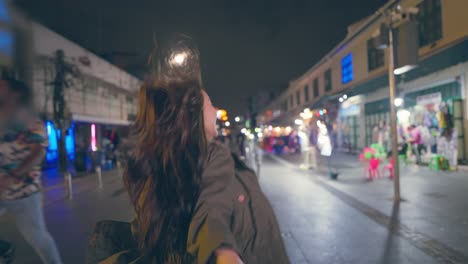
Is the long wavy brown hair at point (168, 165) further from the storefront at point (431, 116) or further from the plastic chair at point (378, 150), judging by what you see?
the storefront at point (431, 116)

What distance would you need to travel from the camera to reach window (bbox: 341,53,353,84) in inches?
1008

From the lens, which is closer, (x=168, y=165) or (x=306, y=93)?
(x=168, y=165)

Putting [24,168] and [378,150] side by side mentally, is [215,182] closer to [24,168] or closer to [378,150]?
[24,168]

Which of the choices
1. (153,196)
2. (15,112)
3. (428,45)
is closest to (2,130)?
(15,112)

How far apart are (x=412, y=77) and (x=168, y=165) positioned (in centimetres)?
1672

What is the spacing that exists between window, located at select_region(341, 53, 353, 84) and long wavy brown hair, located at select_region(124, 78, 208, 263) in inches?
1011

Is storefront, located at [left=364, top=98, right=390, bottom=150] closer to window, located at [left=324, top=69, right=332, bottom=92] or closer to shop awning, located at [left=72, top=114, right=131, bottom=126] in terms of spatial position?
window, located at [left=324, top=69, right=332, bottom=92]

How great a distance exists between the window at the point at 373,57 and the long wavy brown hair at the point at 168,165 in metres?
20.9

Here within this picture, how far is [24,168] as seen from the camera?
3234 mm

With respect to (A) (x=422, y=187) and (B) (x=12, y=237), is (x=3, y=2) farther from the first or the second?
(A) (x=422, y=187)

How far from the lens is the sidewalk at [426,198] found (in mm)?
5617

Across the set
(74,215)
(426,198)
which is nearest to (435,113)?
(426,198)

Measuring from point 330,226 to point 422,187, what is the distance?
189 inches

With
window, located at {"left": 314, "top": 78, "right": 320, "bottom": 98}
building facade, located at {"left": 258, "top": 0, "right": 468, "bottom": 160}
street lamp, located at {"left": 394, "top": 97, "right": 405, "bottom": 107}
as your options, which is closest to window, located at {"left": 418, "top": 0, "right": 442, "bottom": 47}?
building facade, located at {"left": 258, "top": 0, "right": 468, "bottom": 160}
